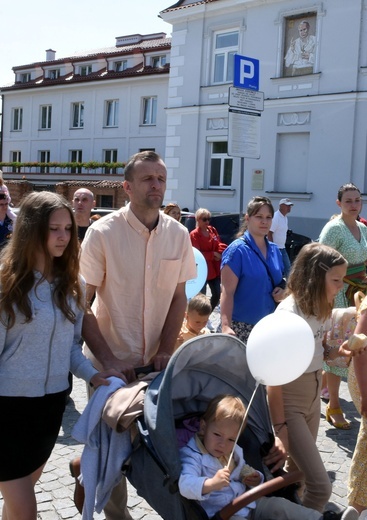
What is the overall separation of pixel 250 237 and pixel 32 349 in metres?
2.50

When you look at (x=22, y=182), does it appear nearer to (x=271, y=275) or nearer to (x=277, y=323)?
(x=271, y=275)

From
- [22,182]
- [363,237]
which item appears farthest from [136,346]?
[22,182]

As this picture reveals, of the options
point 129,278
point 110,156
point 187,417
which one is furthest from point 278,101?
point 187,417

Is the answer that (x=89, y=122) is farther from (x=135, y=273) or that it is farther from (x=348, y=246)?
(x=135, y=273)

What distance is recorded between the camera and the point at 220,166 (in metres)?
22.1

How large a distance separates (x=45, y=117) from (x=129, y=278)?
123 feet

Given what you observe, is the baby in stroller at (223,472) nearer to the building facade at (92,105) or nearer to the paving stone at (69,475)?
the paving stone at (69,475)

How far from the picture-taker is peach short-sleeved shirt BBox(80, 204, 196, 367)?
359cm

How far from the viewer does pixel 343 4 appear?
18609 millimetres

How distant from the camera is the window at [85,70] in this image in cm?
3862

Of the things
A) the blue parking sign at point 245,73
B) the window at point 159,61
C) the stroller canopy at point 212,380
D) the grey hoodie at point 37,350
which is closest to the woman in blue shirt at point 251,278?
the stroller canopy at point 212,380

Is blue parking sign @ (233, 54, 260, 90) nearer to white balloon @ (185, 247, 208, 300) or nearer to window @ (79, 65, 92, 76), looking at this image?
white balloon @ (185, 247, 208, 300)

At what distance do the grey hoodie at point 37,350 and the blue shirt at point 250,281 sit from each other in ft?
6.87

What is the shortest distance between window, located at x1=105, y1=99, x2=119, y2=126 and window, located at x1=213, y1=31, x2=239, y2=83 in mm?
14299
